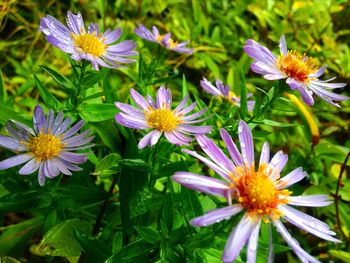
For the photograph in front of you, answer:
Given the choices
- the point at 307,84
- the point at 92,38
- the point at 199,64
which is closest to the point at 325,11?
the point at 199,64

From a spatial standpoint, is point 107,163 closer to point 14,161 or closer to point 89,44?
point 14,161

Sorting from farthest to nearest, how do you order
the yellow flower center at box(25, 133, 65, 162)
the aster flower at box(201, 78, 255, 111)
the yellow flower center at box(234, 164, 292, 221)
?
the aster flower at box(201, 78, 255, 111) < the yellow flower center at box(25, 133, 65, 162) < the yellow flower center at box(234, 164, 292, 221)

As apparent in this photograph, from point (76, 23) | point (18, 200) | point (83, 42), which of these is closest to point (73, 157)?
point (18, 200)

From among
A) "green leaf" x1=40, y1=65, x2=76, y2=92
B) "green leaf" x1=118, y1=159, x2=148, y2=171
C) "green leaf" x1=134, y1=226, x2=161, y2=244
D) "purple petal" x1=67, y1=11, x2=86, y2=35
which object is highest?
"purple petal" x1=67, y1=11, x2=86, y2=35

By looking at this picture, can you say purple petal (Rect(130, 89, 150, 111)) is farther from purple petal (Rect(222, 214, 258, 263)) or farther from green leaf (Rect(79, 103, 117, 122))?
purple petal (Rect(222, 214, 258, 263))

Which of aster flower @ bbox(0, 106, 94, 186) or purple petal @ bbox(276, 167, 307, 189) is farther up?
aster flower @ bbox(0, 106, 94, 186)

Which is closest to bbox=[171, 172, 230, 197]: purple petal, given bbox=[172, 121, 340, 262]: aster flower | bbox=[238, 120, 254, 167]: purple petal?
bbox=[172, 121, 340, 262]: aster flower

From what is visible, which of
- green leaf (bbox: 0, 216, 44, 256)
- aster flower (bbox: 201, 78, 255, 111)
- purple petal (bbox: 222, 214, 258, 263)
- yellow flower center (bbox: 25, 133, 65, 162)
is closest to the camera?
purple petal (bbox: 222, 214, 258, 263)

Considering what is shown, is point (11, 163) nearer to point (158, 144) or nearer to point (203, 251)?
point (158, 144)
